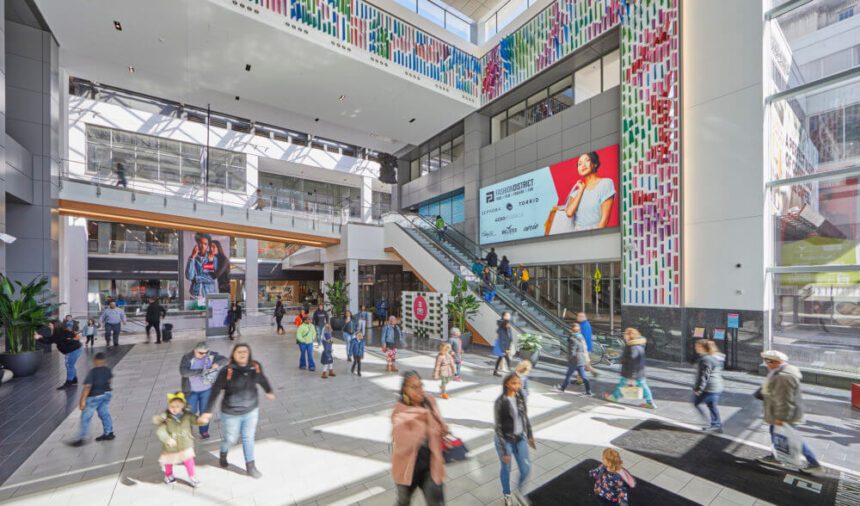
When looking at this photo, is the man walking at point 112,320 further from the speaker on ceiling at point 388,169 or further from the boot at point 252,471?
the speaker on ceiling at point 388,169

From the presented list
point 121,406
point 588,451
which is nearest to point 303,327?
point 121,406

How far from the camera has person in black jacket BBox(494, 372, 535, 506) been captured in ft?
12.5

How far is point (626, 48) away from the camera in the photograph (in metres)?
12.4

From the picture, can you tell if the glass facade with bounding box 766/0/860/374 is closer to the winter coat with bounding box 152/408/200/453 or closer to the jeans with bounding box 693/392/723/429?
the jeans with bounding box 693/392/723/429

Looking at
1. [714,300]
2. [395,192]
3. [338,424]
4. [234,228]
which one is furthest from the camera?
[395,192]

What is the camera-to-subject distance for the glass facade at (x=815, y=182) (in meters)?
8.51

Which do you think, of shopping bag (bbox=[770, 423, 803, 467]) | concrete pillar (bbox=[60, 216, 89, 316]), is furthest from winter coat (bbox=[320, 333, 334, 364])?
concrete pillar (bbox=[60, 216, 89, 316])

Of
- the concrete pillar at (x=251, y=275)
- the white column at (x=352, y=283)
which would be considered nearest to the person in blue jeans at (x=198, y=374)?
the white column at (x=352, y=283)

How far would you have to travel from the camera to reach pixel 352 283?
1936 cm

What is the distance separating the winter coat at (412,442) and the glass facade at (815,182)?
10.6 metres

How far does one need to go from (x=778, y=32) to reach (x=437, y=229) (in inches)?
522

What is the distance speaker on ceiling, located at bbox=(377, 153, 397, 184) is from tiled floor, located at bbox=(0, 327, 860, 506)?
1797 cm

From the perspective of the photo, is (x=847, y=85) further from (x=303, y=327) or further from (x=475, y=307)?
(x=303, y=327)

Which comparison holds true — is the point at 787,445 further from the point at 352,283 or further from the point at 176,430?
the point at 352,283
